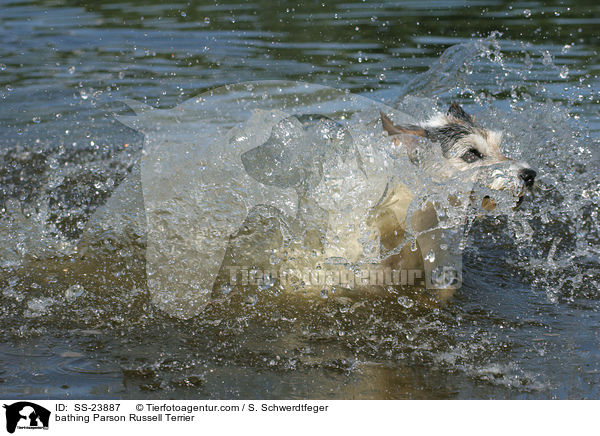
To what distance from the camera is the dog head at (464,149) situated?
178 inches

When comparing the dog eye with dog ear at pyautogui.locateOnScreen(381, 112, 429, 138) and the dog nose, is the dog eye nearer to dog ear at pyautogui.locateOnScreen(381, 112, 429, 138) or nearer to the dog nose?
dog ear at pyautogui.locateOnScreen(381, 112, 429, 138)

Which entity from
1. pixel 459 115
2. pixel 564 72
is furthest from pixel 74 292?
pixel 564 72

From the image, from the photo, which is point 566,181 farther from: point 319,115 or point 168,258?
point 168,258

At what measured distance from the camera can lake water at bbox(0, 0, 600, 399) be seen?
3.83 m

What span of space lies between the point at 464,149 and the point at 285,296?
1.69 m

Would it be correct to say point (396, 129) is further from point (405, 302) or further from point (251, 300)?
point (251, 300)

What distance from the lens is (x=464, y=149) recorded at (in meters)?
4.78

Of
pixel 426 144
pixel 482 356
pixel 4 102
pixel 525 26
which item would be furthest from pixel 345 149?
pixel 525 26

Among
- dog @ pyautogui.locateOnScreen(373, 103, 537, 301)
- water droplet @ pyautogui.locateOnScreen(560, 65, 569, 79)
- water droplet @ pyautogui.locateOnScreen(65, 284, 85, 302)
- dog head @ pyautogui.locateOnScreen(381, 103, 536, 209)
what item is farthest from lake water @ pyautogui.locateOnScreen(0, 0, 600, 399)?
dog head @ pyautogui.locateOnScreen(381, 103, 536, 209)

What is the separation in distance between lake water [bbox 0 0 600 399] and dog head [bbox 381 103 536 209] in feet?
2.92

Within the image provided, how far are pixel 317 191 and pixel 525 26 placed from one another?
24.6 ft
